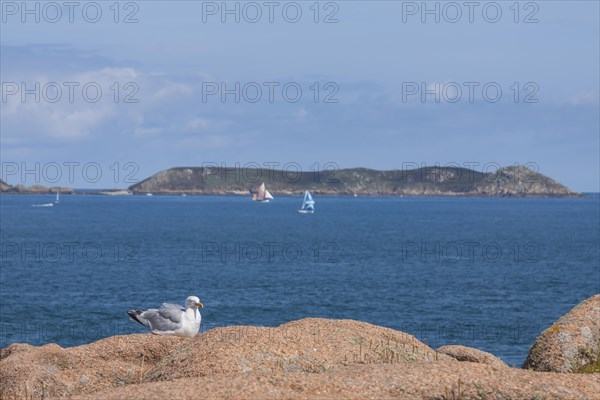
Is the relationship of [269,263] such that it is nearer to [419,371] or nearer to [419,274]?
[419,274]

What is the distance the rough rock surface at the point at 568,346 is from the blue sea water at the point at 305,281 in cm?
1938

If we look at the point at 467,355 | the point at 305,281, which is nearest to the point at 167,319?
the point at 467,355

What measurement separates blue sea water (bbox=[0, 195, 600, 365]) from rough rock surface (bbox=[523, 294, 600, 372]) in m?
19.4

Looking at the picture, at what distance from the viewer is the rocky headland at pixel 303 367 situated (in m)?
11.5

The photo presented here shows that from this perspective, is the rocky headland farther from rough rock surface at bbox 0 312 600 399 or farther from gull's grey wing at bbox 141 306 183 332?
gull's grey wing at bbox 141 306 183 332

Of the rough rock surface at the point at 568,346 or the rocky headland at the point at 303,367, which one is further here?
the rough rock surface at the point at 568,346

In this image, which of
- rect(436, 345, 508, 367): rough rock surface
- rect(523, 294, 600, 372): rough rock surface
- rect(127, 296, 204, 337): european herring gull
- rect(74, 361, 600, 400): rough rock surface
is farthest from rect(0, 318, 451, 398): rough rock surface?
rect(127, 296, 204, 337): european herring gull

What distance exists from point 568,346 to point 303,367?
528 cm

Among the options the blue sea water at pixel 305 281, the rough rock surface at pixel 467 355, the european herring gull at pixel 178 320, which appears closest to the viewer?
the rough rock surface at pixel 467 355

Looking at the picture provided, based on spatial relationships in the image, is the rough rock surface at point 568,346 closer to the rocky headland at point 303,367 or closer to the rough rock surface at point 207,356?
the rocky headland at point 303,367

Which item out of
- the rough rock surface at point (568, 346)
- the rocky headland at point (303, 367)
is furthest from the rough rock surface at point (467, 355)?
the rough rock surface at point (568, 346)

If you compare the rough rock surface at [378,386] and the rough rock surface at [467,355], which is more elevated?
the rough rock surface at [378,386]

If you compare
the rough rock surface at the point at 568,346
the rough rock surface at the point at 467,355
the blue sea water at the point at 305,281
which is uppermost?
the rough rock surface at the point at 568,346

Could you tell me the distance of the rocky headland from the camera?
37.8 feet
